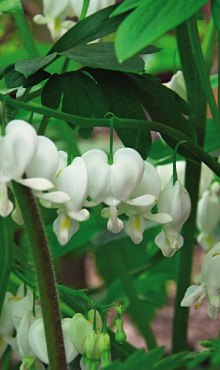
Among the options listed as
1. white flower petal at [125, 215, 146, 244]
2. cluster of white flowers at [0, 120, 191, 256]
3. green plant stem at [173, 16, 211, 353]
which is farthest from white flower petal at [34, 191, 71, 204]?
green plant stem at [173, 16, 211, 353]

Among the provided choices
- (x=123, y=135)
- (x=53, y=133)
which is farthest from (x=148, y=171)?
(x=53, y=133)

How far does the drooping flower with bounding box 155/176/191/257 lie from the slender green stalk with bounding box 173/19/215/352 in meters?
0.20

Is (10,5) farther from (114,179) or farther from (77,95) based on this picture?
(114,179)

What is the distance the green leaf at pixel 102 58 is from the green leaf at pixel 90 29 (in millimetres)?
19

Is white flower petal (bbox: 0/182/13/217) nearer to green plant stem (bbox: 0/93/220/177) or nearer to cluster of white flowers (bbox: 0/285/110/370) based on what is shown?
green plant stem (bbox: 0/93/220/177)

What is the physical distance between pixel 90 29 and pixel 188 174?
30cm

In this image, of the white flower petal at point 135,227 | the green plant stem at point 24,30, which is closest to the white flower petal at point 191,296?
the white flower petal at point 135,227

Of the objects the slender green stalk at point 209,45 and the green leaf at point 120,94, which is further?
the slender green stalk at point 209,45

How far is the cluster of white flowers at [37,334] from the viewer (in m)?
0.44

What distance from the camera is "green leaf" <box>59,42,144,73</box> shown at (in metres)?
0.36

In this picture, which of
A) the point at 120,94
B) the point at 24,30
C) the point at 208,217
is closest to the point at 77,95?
the point at 120,94

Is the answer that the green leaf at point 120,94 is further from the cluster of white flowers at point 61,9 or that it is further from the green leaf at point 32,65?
the cluster of white flowers at point 61,9

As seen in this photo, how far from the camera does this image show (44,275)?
1.39 feet

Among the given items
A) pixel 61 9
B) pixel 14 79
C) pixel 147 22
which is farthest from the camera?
pixel 61 9
